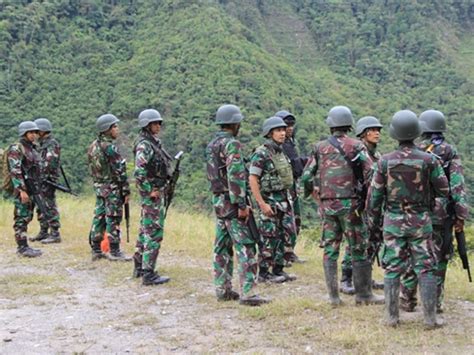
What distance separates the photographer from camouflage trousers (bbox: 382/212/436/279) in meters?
4.74

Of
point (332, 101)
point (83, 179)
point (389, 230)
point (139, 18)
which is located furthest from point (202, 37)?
point (389, 230)

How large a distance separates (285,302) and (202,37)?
55.7 meters

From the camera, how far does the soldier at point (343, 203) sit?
5461 mm

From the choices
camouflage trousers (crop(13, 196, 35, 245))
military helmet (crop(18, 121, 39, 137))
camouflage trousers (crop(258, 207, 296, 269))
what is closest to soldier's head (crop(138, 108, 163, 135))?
camouflage trousers (crop(258, 207, 296, 269))

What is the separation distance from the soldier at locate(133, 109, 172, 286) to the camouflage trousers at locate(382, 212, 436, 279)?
281cm

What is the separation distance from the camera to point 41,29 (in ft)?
180

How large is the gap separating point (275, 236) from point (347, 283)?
959mm

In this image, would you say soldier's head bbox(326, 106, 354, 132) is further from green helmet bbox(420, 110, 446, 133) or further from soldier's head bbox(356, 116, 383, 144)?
green helmet bbox(420, 110, 446, 133)

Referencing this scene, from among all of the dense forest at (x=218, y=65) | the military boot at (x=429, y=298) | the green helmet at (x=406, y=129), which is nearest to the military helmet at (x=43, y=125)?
the green helmet at (x=406, y=129)

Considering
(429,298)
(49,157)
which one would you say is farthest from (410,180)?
(49,157)

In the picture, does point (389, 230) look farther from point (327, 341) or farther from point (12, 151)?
point (12, 151)

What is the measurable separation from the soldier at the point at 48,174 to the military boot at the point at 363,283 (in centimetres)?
587

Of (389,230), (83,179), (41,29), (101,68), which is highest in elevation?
(41,29)

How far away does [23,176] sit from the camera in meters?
8.23
